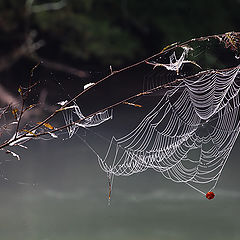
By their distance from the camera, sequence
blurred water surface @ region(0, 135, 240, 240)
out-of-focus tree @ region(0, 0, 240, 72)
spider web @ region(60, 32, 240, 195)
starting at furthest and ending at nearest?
out-of-focus tree @ region(0, 0, 240, 72)
blurred water surface @ region(0, 135, 240, 240)
spider web @ region(60, 32, 240, 195)

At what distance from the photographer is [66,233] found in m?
3.75

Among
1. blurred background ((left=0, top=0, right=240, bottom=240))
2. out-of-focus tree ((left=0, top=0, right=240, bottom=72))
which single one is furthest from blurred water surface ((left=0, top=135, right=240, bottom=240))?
out-of-focus tree ((left=0, top=0, right=240, bottom=72))

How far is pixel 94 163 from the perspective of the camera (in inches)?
209

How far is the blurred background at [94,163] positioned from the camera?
3818 mm

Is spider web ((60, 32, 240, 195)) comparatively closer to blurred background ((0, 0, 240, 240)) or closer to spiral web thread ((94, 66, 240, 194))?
spiral web thread ((94, 66, 240, 194))

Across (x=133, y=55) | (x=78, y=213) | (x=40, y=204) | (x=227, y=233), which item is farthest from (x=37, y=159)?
(x=133, y=55)

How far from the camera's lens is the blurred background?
3.82 m

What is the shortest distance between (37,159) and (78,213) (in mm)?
1474

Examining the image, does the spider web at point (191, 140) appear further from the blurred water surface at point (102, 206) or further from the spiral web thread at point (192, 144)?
the blurred water surface at point (102, 206)

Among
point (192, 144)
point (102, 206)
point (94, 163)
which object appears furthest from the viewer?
point (94, 163)
